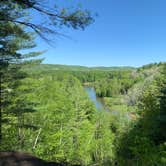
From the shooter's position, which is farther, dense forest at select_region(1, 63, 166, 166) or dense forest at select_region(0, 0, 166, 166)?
dense forest at select_region(1, 63, 166, 166)

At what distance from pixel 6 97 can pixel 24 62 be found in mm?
2304

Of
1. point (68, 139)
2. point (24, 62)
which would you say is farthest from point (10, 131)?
point (68, 139)

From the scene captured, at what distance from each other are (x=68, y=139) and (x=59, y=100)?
301cm

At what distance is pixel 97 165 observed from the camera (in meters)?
4.81

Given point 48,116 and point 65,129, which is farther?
point 65,129

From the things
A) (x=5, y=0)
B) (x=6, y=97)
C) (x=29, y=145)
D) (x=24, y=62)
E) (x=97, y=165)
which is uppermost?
(x=5, y=0)

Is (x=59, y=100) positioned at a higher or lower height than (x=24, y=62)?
lower

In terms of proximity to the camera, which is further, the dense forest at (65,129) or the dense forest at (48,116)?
the dense forest at (65,129)

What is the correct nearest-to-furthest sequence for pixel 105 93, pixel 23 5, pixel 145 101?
pixel 23 5 < pixel 145 101 < pixel 105 93

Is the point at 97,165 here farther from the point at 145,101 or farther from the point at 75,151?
the point at 75,151

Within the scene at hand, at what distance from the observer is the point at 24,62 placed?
38.6ft

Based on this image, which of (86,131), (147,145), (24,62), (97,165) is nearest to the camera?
(97,165)

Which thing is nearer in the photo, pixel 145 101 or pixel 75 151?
pixel 145 101

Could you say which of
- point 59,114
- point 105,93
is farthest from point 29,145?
point 105,93
